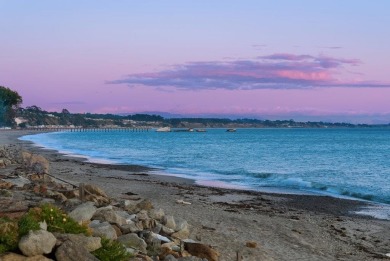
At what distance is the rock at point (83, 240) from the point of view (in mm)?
10031

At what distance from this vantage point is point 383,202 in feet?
98.0

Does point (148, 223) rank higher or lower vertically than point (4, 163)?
higher

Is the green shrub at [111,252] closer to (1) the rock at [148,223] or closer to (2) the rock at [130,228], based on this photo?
(2) the rock at [130,228]

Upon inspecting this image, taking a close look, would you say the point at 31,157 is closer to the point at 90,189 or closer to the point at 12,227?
the point at 90,189

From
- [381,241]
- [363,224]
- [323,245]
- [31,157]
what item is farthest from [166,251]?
[31,157]

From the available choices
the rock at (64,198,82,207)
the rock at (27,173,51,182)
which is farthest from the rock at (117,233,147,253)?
the rock at (27,173,51,182)

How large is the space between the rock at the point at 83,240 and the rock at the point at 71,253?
0.75 ft

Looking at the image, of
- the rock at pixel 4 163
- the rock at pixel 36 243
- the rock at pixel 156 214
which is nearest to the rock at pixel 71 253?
the rock at pixel 36 243

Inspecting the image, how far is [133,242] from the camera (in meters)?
11.9

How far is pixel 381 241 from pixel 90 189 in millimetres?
9192

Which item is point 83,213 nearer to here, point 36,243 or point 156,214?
point 156,214

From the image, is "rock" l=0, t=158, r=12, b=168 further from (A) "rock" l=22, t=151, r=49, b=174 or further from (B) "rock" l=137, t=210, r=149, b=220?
(B) "rock" l=137, t=210, r=149, b=220

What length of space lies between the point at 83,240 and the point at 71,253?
0.62 metres

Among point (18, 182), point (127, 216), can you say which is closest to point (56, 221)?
point (127, 216)
